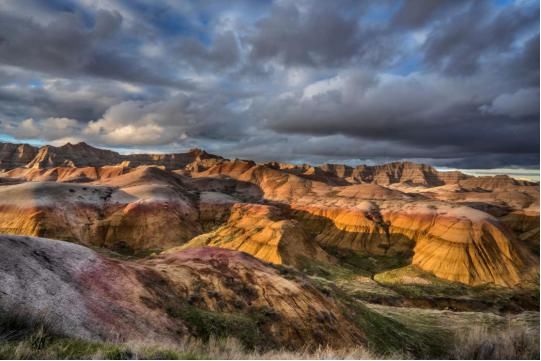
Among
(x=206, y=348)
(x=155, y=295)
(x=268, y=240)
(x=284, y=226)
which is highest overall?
(x=206, y=348)

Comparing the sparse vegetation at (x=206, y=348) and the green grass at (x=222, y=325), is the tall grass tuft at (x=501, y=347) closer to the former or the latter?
the sparse vegetation at (x=206, y=348)

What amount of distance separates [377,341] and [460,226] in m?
76.9

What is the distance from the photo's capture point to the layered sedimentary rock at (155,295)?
12734mm

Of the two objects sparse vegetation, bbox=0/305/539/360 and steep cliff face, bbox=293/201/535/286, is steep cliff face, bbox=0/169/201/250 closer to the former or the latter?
steep cliff face, bbox=293/201/535/286

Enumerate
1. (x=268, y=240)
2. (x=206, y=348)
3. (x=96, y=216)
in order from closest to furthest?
(x=206, y=348) < (x=268, y=240) < (x=96, y=216)

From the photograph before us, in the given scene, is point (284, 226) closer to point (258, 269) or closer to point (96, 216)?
point (96, 216)

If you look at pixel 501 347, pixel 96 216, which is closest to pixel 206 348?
pixel 501 347

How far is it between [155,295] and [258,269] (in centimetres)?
925

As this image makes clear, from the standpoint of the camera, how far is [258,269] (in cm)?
2530

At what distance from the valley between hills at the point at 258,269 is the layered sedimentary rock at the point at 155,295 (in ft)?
0.28

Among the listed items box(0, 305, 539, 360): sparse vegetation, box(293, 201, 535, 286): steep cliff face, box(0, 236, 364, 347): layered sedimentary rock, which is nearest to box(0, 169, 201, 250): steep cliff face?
box(293, 201, 535, 286): steep cliff face

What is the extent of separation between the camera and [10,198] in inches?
3324

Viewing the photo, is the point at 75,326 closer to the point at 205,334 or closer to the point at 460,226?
the point at 205,334

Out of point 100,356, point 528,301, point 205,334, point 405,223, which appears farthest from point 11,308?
point 405,223
